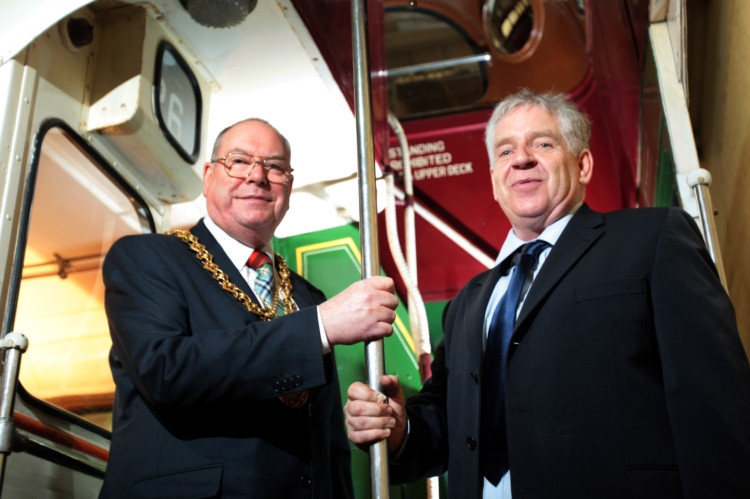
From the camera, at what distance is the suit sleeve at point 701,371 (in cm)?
127

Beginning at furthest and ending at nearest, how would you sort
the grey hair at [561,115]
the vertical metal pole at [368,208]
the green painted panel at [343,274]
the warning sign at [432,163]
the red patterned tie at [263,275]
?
the warning sign at [432,163]
the green painted panel at [343,274]
the grey hair at [561,115]
the red patterned tie at [263,275]
the vertical metal pole at [368,208]

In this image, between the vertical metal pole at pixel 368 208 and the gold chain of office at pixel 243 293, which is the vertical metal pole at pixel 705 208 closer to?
the vertical metal pole at pixel 368 208

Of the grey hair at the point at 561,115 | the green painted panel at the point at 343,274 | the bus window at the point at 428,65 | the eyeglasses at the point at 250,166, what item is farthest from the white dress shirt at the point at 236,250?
the bus window at the point at 428,65

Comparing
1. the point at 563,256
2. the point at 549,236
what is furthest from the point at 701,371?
the point at 549,236

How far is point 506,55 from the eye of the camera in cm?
457

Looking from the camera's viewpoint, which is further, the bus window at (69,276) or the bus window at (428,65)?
the bus window at (428,65)

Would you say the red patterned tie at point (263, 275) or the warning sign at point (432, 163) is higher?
the warning sign at point (432, 163)

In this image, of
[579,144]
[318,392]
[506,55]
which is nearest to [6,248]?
[318,392]

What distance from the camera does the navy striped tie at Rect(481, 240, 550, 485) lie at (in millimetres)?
1569

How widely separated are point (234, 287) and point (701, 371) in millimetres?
1048

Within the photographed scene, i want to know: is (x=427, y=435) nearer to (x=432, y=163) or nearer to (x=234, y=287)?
(x=234, y=287)

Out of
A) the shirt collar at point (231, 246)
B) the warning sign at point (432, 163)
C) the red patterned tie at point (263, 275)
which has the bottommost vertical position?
the red patterned tie at point (263, 275)

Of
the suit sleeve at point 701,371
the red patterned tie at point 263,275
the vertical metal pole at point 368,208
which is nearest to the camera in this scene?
the suit sleeve at point 701,371

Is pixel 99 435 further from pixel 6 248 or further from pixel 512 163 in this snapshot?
pixel 512 163
